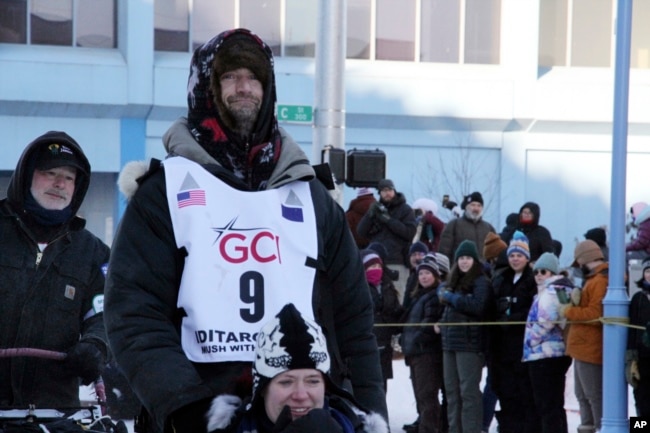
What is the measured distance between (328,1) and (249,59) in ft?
35.0

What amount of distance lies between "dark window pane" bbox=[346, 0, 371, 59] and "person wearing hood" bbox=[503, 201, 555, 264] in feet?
45.0

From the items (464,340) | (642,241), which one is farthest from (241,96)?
(642,241)

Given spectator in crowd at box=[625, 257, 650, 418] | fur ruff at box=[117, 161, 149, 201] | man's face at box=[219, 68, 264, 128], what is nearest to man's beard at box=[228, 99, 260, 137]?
man's face at box=[219, 68, 264, 128]

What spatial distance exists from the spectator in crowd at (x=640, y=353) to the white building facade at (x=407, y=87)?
17.1 meters

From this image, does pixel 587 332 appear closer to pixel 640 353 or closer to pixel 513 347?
pixel 513 347

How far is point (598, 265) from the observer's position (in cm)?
1120

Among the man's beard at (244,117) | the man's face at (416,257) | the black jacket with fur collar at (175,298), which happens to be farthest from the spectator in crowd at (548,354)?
the man's beard at (244,117)

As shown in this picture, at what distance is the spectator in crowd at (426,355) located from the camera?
11.6m

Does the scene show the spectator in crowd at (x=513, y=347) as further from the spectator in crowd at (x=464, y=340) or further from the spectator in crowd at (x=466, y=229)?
the spectator in crowd at (x=466, y=229)

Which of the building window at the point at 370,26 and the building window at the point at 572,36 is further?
the building window at the point at 572,36

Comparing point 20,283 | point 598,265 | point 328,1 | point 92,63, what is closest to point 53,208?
point 20,283

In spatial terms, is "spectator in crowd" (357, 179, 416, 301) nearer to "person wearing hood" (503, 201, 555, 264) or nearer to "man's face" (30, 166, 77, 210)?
"person wearing hood" (503, 201, 555, 264)

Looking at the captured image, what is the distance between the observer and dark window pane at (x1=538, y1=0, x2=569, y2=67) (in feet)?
97.9

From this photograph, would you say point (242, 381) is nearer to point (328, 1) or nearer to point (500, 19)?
point (328, 1)
